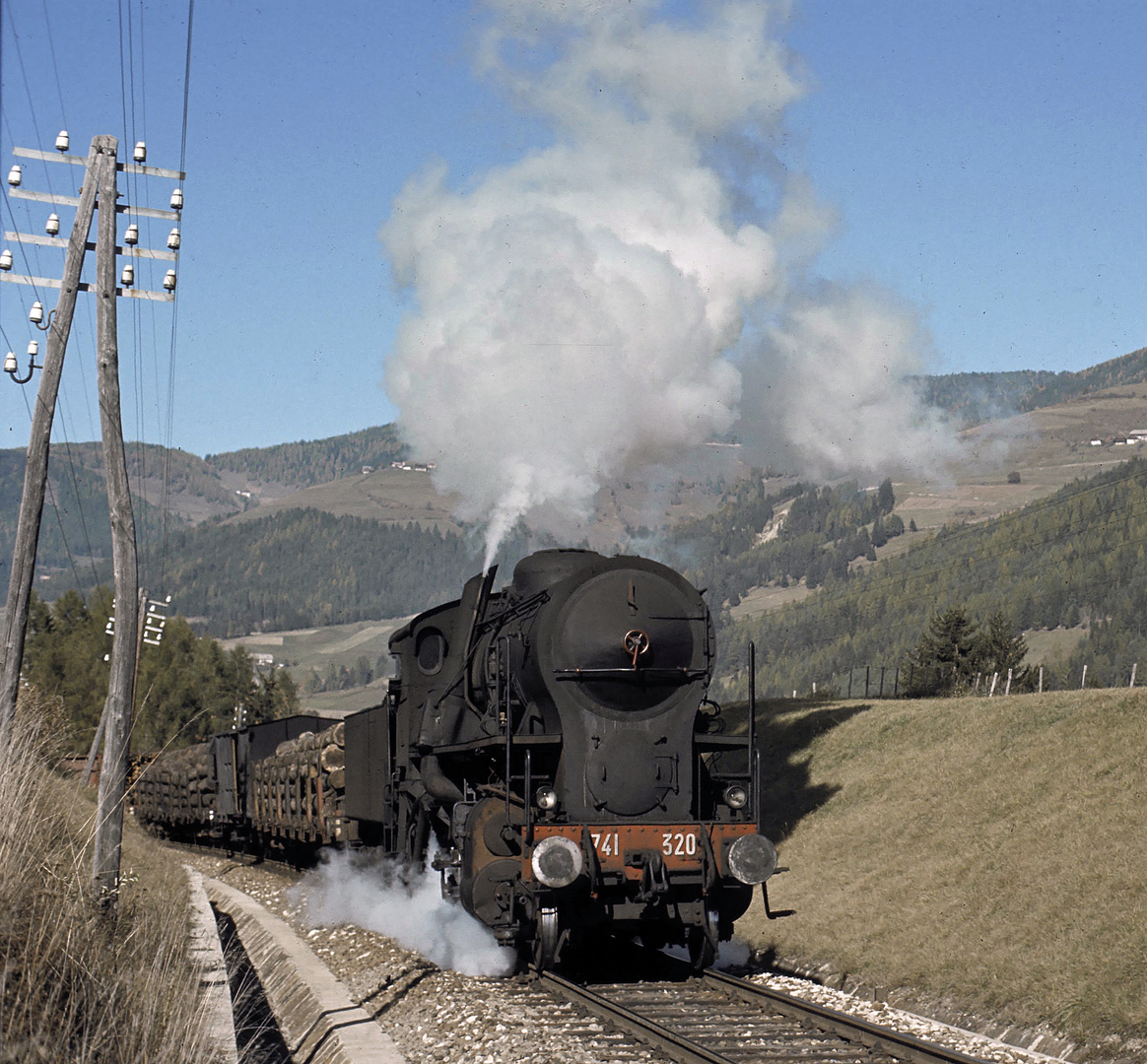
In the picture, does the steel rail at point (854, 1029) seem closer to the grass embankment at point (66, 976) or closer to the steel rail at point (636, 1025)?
the steel rail at point (636, 1025)

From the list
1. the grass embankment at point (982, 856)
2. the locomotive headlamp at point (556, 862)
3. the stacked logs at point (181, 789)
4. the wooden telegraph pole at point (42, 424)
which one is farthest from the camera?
the stacked logs at point (181, 789)

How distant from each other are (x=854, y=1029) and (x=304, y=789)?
17.2 meters

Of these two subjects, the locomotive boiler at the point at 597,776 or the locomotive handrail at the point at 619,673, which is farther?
the locomotive handrail at the point at 619,673

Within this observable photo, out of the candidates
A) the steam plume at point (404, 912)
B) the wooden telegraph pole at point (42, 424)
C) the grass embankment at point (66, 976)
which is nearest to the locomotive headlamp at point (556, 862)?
the steam plume at point (404, 912)

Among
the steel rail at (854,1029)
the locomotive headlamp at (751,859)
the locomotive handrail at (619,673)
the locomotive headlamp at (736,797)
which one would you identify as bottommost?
the steel rail at (854,1029)

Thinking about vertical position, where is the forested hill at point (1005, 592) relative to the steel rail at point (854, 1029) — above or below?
above

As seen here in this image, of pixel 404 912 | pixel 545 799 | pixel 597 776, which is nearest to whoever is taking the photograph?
pixel 545 799

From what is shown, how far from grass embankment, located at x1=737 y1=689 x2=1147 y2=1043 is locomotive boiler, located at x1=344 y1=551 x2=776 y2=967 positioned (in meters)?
2.21

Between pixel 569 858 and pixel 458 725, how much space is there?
12.3ft

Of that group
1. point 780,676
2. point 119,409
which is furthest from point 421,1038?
point 780,676

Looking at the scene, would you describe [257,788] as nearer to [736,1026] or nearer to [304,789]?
[304,789]

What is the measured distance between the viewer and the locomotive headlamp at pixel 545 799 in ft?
41.9

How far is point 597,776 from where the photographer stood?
13.0m

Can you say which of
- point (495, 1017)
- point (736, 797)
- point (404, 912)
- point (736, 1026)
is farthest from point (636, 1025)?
point (404, 912)
